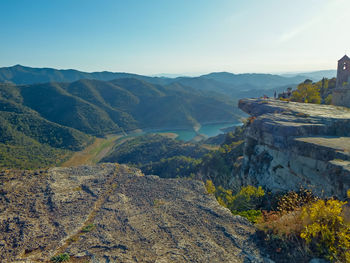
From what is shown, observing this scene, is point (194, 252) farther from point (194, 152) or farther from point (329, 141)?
point (194, 152)

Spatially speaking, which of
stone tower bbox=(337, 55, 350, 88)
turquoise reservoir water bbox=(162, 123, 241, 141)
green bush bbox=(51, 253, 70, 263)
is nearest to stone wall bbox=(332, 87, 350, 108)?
stone tower bbox=(337, 55, 350, 88)

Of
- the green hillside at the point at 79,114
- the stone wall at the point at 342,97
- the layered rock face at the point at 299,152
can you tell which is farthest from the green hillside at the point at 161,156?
the layered rock face at the point at 299,152

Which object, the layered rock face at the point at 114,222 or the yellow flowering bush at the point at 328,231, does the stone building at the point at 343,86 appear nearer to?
the layered rock face at the point at 114,222

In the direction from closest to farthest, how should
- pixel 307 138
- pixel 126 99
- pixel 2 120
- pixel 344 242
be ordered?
1. pixel 344 242
2. pixel 307 138
3. pixel 2 120
4. pixel 126 99

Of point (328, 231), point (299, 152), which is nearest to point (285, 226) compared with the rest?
point (328, 231)

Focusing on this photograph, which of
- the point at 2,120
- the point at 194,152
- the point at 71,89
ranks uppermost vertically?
the point at 71,89

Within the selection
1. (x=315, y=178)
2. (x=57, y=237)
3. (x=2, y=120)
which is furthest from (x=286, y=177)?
(x=2, y=120)
